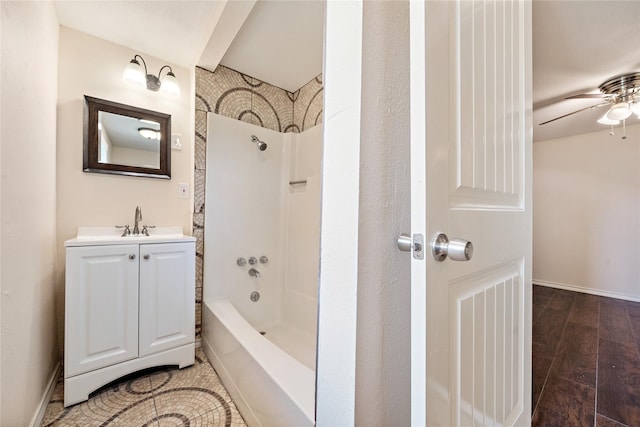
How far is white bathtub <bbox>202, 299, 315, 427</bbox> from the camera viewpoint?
35.1 inches

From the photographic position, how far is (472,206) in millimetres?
605

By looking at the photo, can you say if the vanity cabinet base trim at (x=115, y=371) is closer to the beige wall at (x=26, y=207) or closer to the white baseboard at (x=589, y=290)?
the beige wall at (x=26, y=207)

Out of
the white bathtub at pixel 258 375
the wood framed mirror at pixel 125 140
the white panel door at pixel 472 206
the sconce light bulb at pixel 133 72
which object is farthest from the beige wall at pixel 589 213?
the sconce light bulb at pixel 133 72

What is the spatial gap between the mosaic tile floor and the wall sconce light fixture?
1839mm

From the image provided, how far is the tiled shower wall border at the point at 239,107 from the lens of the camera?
1780 mm

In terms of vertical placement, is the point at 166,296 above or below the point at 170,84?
below

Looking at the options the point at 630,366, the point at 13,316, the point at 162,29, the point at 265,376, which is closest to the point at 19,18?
the point at 162,29

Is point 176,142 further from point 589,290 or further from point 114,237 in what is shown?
point 589,290

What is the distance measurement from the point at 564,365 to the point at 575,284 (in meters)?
2.47

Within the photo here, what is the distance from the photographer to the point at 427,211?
460 millimetres

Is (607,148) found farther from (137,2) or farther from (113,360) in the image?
(113,360)

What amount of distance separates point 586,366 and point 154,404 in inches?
98.0

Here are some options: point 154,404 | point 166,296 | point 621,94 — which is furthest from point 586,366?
point 166,296

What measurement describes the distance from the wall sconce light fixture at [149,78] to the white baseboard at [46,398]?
1.80 metres
